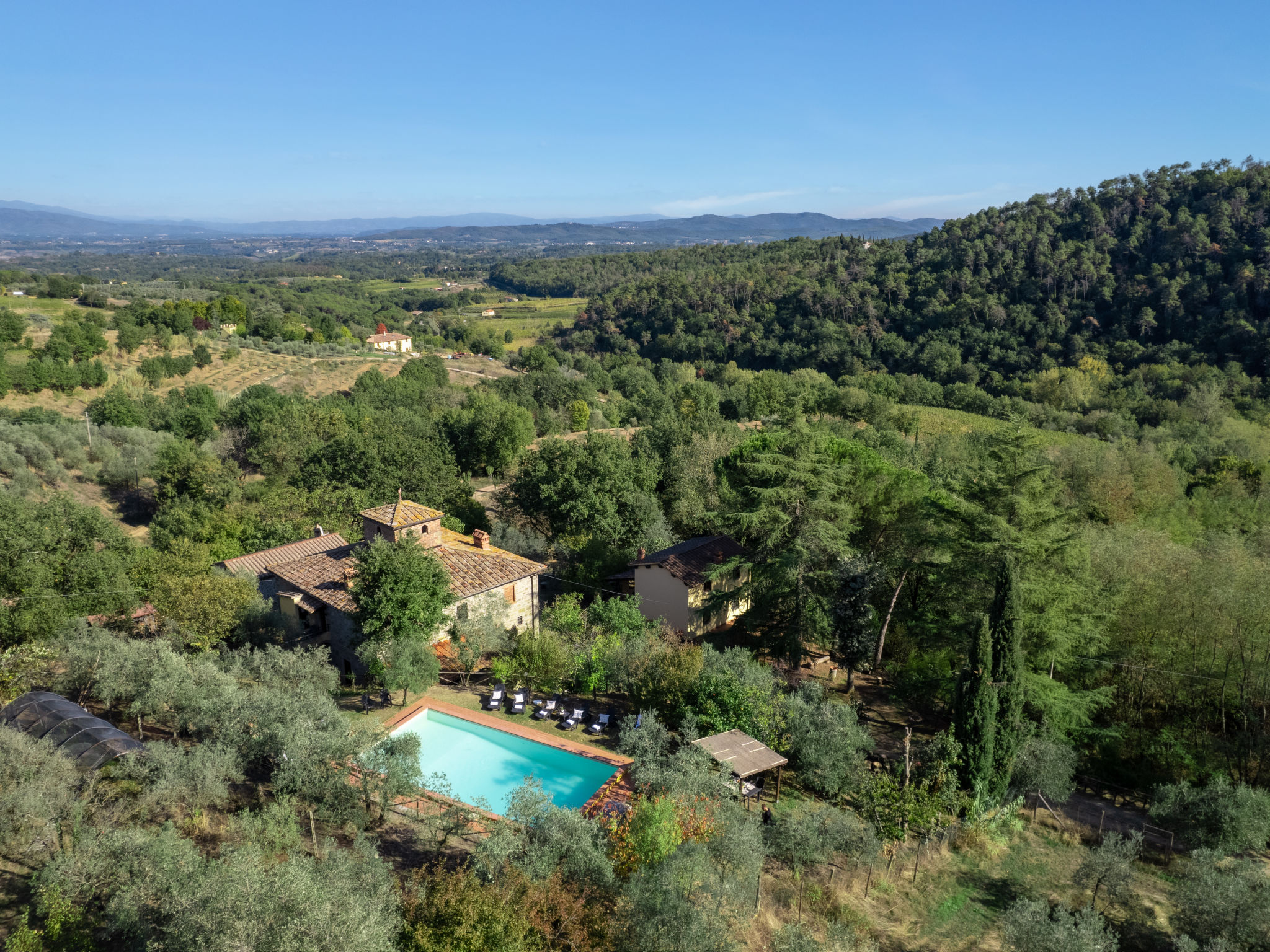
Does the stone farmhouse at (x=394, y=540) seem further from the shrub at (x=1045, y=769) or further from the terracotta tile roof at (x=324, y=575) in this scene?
the shrub at (x=1045, y=769)

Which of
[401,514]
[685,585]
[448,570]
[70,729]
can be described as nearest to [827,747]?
[685,585]

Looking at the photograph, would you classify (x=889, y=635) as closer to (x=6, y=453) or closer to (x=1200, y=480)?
(x=1200, y=480)

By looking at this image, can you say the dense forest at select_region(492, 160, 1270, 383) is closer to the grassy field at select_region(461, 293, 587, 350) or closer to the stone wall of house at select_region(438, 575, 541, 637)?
the grassy field at select_region(461, 293, 587, 350)

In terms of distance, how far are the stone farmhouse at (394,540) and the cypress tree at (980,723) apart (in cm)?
1323

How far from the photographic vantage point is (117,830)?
420 inches

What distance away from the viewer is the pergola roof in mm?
15359

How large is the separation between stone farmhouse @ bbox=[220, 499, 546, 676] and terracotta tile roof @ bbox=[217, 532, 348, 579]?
0.60ft

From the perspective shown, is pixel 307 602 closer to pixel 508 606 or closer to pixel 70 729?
pixel 508 606

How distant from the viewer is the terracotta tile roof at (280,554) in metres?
25.8

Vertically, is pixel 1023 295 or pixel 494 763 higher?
pixel 1023 295

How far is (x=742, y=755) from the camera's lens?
51.8ft

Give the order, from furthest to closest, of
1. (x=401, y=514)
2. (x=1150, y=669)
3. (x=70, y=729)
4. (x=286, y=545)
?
1. (x=286, y=545)
2. (x=401, y=514)
3. (x=1150, y=669)
4. (x=70, y=729)

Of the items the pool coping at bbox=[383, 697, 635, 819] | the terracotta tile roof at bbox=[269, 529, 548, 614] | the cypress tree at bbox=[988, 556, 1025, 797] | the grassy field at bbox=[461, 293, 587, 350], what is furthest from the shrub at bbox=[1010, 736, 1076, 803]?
the grassy field at bbox=[461, 293, 587, 350]

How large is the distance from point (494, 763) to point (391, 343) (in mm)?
80466
